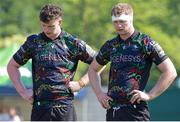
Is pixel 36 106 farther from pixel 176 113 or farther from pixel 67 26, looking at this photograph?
pixel 67 26

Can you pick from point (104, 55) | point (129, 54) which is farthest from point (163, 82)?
point (104, 55)

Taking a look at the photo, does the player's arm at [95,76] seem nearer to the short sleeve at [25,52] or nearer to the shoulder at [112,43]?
the shoulder at [112,43]

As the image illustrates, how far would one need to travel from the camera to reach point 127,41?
854 centimetres

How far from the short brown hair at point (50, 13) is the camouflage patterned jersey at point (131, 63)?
84cm

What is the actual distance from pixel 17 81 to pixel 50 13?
99 cm

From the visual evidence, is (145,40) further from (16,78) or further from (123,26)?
(16,78)

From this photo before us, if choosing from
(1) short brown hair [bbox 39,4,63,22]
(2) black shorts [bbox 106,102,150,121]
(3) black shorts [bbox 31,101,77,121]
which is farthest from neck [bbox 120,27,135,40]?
(3) black shorts [bbox 31,101,77,121]

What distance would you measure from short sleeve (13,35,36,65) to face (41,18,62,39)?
262 millimetres

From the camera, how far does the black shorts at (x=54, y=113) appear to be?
917cm

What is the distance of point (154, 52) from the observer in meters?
8.46

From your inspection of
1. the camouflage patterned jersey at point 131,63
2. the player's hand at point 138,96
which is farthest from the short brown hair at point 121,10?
Answer: the player's hand at point 138,96

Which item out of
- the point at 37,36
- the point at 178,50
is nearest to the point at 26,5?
the point at 178,50

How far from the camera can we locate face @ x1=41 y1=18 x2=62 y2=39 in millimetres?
9000

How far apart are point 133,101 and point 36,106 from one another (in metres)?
1.37
